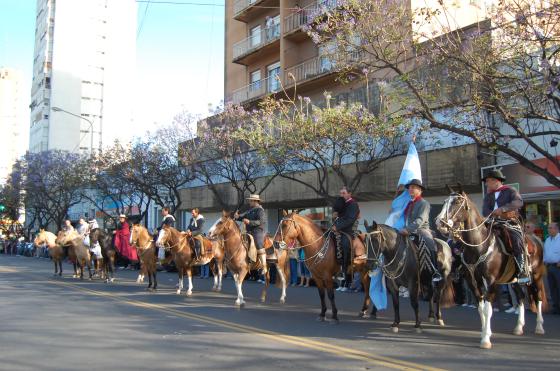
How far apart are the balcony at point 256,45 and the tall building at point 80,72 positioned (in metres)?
45.5

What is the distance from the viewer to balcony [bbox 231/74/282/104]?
30.8m

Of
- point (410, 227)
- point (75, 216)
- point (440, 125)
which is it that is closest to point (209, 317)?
point (410, 227)

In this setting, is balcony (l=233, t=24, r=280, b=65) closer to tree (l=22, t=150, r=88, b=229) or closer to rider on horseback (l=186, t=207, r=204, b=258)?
tree (l=22, t=150, r=88, b=229)

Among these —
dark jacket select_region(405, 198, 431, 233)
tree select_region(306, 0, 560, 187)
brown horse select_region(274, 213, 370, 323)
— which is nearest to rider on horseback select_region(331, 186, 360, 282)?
brown horse select_region(274, 213, 370, 323)

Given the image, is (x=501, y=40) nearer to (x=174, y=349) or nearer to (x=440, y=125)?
(x=440, y=125)

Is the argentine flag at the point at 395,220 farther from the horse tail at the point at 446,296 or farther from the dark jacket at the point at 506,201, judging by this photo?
the dark jacket at the point at 506,201

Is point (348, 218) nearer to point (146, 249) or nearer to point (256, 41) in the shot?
point (146, 249)

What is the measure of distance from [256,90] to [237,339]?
25674mm

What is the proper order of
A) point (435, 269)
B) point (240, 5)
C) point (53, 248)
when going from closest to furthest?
point (435, 269) → point (53, 248) → point (240, 5)

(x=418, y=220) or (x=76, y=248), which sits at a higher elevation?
(x=418, y=220)

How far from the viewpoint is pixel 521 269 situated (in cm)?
879

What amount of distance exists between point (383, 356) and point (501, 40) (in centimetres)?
873

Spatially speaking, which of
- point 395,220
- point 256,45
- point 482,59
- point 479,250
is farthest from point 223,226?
point 256,45

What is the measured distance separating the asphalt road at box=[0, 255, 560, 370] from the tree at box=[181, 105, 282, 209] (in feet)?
38.7
